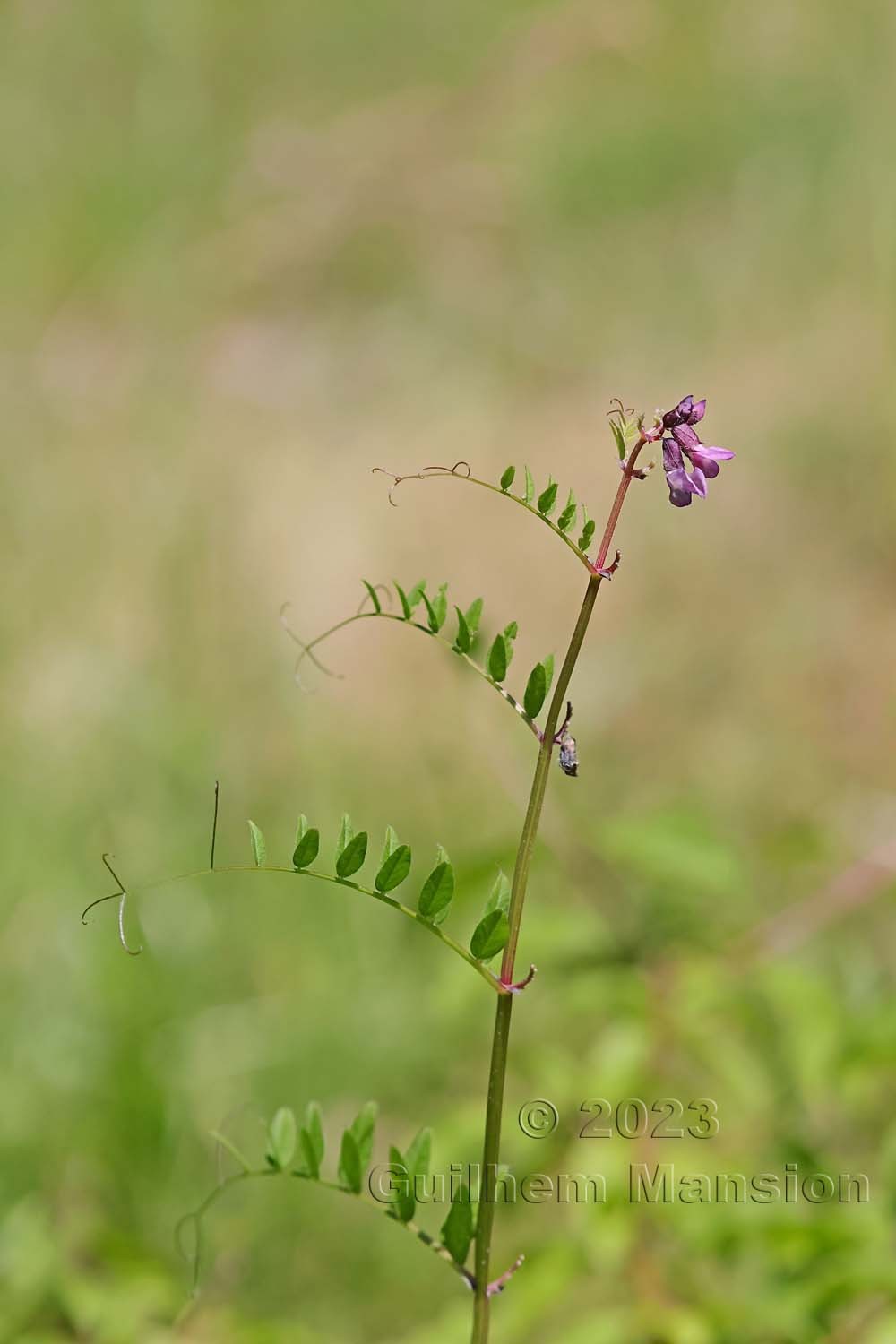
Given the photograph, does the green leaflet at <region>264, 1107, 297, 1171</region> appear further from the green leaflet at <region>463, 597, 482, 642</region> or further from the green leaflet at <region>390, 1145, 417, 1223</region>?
the green leaflet at <region>463, 597, 482, 642</region>

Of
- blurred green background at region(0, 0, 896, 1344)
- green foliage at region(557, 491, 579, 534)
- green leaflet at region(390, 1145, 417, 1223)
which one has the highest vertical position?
blurred green background at region(0, 0, 896, 1344)

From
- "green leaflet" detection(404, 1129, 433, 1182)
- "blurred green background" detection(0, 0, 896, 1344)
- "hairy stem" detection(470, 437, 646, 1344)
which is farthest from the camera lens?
"blurred green background" detection(0, 0, 896, 1344)

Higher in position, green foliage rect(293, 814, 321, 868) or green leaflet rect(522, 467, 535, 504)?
green leaflet rect(522, 467, 535, 504)

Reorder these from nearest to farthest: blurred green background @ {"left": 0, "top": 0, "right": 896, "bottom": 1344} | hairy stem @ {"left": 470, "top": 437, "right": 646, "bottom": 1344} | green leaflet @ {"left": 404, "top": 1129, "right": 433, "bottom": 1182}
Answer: hairy stem @ {"left": 470, "top": 437, "right": 646, "bottom": 1344} → green leaflet @ {"left": 404, "top": 1129, "right": 433, "bottom": 1182} → blurred green background @ {"left": 0, "top": 0, "right": 896, "bottom": 1344}

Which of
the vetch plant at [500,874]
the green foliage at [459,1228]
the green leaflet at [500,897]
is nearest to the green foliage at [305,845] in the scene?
the vetch plant at [500,874]

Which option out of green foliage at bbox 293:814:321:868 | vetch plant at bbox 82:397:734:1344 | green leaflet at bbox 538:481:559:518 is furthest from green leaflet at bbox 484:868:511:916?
green leaflet at bbox 538:481:559:518

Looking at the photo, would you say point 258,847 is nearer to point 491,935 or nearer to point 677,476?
point 491,935

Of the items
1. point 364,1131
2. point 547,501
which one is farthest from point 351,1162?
point 547,501

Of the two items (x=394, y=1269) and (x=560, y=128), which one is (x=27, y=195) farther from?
(x=394, y=1269)
